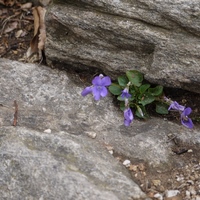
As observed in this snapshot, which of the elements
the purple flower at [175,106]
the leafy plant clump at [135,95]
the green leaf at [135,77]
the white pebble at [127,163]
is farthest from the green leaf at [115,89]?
the white pebble at [127,163]

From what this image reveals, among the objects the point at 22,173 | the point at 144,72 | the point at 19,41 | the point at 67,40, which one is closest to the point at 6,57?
the point at 19,41

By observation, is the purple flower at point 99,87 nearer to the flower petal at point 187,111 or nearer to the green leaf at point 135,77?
the green leaf at point 135,77

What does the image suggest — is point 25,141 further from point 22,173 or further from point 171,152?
point 171,152

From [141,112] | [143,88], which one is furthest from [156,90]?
[141,112]

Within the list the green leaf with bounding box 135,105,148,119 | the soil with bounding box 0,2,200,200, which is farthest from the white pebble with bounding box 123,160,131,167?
the green leaf with bounding box 135,105,148,119

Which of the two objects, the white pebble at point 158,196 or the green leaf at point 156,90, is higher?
the green leaf at point 156,90
